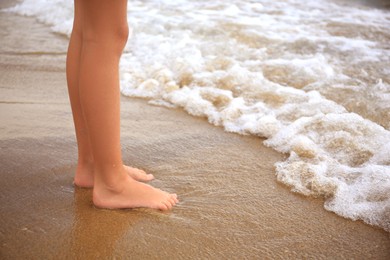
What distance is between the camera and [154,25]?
5.14 m

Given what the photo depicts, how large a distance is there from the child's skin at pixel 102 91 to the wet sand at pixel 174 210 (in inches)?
2.8

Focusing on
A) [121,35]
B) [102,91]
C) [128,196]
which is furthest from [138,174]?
[121,35]

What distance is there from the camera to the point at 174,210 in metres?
1.58

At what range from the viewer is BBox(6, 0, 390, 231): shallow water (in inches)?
74.8

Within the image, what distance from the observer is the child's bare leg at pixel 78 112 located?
1455mm

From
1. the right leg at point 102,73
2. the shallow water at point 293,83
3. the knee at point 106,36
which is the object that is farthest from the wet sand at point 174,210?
the knee at point 106,36

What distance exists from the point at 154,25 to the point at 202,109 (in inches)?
109

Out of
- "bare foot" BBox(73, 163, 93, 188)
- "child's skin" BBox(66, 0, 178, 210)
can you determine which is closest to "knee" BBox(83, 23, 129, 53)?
"child's skin" BBox(66, 0, 178, 210)

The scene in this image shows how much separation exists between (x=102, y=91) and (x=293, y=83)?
6.94ft

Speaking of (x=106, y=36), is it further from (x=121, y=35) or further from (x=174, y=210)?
(x=174, y=210)

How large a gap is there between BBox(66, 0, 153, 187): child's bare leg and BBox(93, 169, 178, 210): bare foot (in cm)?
14

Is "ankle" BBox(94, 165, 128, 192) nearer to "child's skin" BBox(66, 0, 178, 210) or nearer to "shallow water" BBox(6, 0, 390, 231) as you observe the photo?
"child's skin" BBox(66, 0, 178, 210)

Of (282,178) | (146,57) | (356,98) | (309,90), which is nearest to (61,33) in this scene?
(146,57)

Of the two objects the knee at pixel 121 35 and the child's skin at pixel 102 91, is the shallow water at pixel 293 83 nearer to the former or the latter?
the child's skin at pixel 102 91
